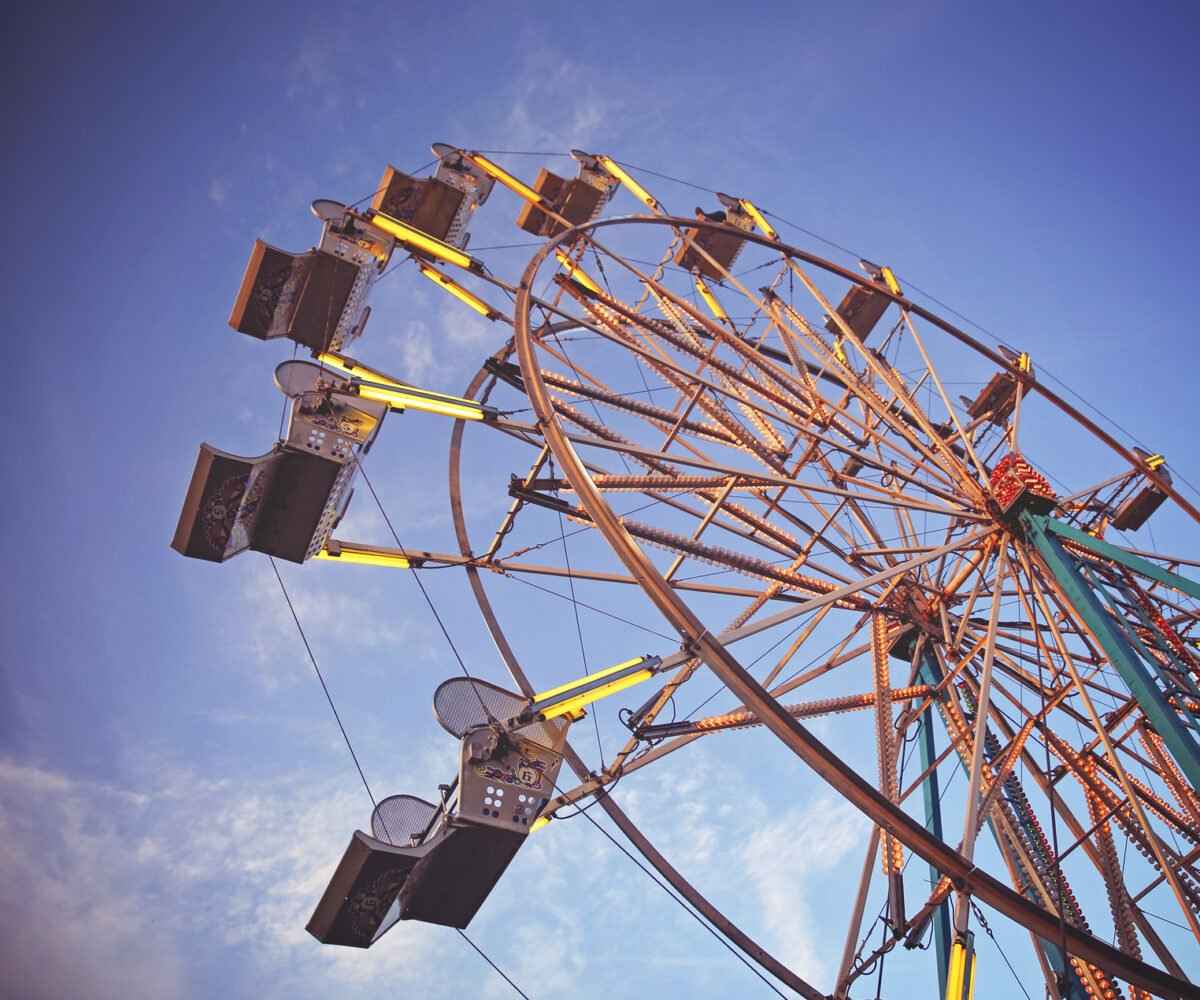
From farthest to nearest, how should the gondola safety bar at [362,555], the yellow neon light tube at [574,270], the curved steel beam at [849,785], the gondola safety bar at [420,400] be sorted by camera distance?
the yellow neon light tube at [574,270]
the gondola safety bar at [362,555]
the gondola safety bar at [420,400]
the curved steel beam at [849,785]

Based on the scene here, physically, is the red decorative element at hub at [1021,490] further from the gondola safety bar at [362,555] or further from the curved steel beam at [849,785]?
the gondola safety bar at [362,555]

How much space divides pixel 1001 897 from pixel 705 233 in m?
13.3

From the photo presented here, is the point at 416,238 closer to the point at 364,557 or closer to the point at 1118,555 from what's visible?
the point at 364,557

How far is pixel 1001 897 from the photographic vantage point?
5879mm

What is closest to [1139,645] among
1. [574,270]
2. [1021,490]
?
[1021,490]

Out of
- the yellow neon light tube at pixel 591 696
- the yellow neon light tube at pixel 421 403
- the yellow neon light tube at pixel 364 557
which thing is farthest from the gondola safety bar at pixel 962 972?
the yellow neon light tube at pixel 364 557

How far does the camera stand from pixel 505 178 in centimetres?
1664

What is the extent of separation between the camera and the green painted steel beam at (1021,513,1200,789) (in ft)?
22.4

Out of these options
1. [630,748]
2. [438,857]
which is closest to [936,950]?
[630,748]

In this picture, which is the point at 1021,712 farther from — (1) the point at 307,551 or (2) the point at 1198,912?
(1) the point at 307,551

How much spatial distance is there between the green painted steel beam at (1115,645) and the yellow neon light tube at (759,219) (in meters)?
9.65

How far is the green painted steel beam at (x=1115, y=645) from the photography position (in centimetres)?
682

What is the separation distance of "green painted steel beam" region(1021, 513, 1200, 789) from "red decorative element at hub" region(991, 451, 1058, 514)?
138 mm

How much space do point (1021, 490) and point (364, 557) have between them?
7643mm
